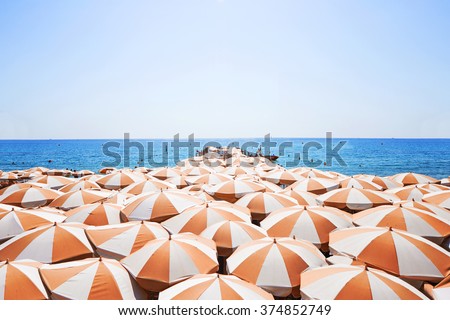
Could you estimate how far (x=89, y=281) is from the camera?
14.3 ft

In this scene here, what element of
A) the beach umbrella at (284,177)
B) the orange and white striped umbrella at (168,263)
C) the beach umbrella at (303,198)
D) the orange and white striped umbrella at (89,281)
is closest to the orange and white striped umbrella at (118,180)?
the beach umbrella at (284,177)

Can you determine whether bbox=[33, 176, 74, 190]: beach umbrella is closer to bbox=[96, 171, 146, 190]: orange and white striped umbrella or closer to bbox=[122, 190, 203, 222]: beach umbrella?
bbox=[96, 171, 146, 190]: orange and white striped umbrella

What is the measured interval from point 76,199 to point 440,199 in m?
12.8

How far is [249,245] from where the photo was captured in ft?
18.5

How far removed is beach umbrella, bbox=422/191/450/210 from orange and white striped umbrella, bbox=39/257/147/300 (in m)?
9.81

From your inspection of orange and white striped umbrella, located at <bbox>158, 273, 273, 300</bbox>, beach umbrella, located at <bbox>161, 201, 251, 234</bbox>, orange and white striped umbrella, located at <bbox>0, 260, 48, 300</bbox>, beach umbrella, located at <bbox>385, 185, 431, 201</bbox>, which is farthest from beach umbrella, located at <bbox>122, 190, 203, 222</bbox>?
beach umbrella, located at <bbox>385, 185, 431, 201</bbox>

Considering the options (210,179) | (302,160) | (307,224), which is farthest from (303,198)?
(302,160)

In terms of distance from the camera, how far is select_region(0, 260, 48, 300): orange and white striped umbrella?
13.6 feet

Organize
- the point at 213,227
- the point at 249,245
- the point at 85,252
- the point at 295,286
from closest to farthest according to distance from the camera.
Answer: the point at 295,286 < the point at 249,245 < the point at 85,252 < the point at 213,227
